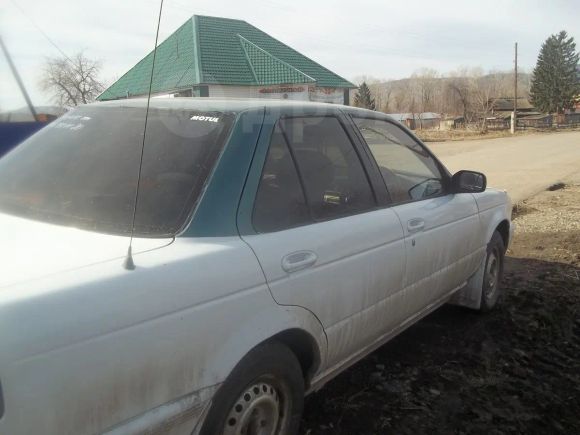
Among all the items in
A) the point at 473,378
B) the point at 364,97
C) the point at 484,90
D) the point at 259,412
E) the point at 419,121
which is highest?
the point at 484,90

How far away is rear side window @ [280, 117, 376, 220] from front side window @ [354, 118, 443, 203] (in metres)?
0.24

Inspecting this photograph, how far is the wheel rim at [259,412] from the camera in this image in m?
2.04

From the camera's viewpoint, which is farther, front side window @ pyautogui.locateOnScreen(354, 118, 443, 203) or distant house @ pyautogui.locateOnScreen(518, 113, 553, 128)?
distant house @ pyautogui.locateOnScreen(518, 113, 553, 128)

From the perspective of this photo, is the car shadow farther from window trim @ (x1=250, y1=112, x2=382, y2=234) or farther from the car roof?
the car roof

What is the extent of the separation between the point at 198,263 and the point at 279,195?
2.06 feet

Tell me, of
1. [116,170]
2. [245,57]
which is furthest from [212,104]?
[245,57]

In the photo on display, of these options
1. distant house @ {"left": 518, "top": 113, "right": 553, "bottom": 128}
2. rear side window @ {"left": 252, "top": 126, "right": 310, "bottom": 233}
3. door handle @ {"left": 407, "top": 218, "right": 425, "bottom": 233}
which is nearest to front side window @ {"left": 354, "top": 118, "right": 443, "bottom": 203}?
door handle @ {"left": 407, "top": 218, "right": 425, "bottom": 233}

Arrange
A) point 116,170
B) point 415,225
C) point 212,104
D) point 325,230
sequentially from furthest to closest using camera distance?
point 415,225, point 212,104, point 325,230, point 116,170

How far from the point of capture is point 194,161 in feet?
7.18

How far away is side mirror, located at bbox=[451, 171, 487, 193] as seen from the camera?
3666 mm

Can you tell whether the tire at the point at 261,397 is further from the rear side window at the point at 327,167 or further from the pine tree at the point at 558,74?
the pine tree at the point at 558,74

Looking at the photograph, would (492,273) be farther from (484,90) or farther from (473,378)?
(484,90)

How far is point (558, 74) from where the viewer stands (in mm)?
61000

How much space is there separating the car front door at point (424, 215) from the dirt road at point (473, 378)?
45 centimetres
